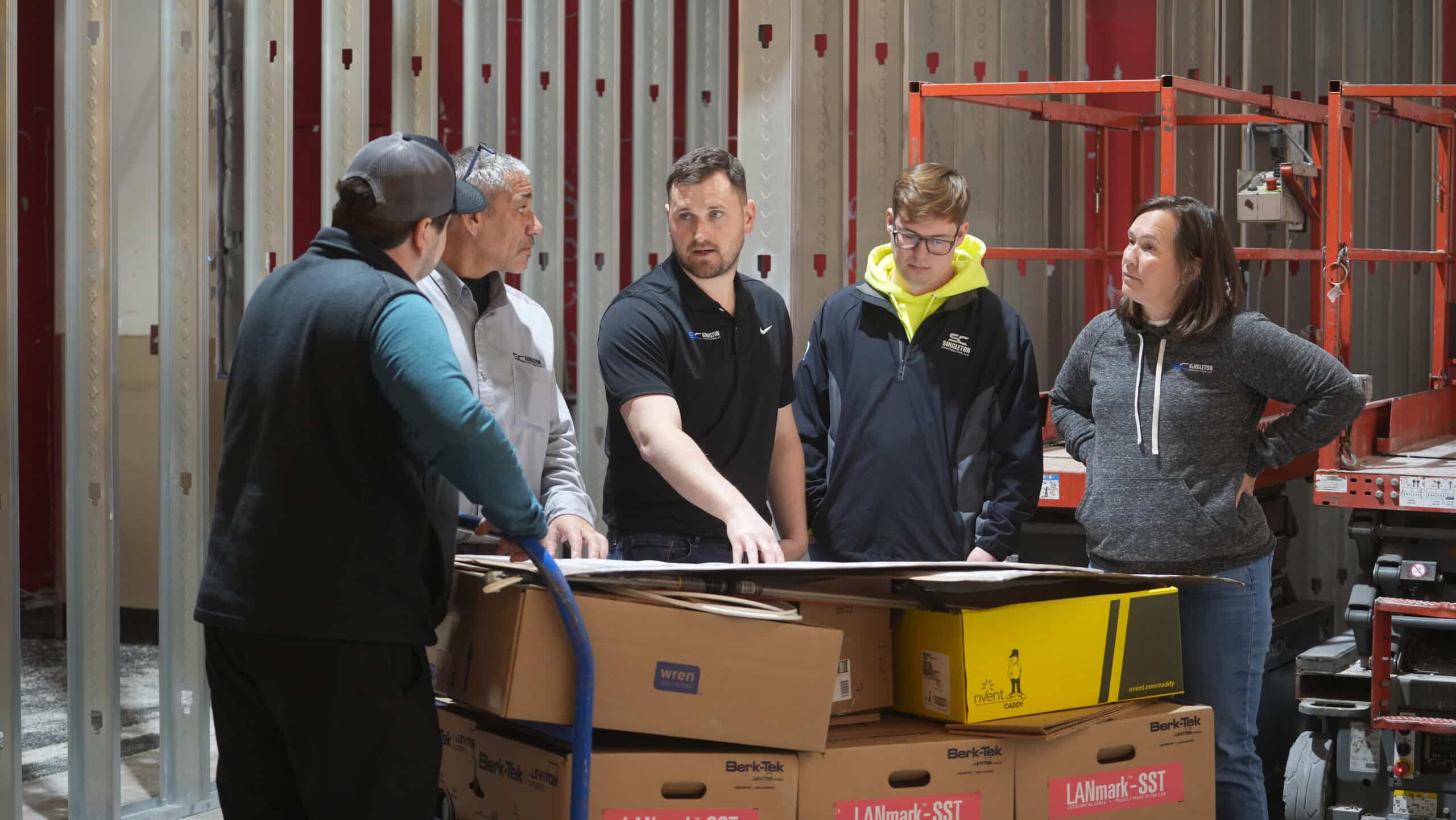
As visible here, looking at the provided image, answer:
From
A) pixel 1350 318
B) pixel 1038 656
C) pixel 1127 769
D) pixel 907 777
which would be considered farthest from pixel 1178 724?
pixel 1350 318

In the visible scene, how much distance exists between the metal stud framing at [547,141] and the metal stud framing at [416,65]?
370mm

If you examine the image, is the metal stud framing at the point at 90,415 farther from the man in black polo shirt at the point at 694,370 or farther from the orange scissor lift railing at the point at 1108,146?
the orange scissor lift railing at the point at 1108,146

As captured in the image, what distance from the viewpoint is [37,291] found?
6.58 meters

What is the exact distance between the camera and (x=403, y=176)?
2.19 meters

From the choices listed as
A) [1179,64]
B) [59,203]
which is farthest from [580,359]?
[1179,64]

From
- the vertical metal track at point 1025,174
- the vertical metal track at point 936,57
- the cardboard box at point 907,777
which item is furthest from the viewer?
the vertical metal track at point 1025,174

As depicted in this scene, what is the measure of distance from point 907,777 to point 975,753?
0.39 ft

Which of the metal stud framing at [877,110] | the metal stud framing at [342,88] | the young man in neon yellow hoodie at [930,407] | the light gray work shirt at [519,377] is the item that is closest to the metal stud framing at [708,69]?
the metal stud framing at [877,110]

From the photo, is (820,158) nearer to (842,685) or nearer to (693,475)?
(693,475)

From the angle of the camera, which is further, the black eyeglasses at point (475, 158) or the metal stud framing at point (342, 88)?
the metal stud framing at point (342, 88)

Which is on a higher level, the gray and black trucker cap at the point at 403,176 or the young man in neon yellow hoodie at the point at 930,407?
the gray and black trucker cap at the point at 403,176

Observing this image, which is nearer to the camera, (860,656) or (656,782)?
(656,782)

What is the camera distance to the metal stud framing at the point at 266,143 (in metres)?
4.58

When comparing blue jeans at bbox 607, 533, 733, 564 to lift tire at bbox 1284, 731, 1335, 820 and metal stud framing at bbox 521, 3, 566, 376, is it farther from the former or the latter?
metal stud framing at bbox 521, 3, 566, 376
